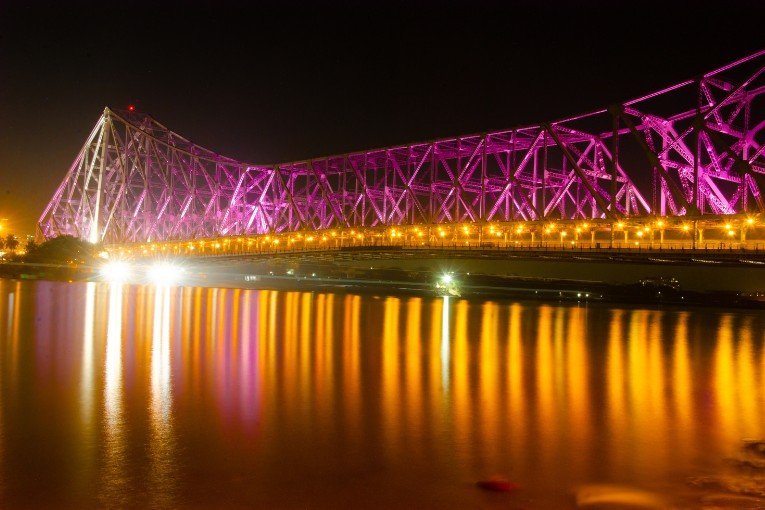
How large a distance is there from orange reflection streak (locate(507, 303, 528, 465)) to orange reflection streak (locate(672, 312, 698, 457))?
1996 mm

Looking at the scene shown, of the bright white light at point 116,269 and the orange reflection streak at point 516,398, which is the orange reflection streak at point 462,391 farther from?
the bright white light at point 116,269

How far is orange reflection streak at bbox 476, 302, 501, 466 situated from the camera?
29.6 ft

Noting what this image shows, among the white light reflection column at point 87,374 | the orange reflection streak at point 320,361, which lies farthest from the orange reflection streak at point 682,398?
the white light reflection column at point 87,374

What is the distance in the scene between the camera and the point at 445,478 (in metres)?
7.74

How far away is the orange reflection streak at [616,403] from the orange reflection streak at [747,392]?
172cm

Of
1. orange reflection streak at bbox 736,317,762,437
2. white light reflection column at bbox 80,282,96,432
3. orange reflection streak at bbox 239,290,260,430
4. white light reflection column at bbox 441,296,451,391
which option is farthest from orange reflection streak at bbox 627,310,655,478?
white light reflection column at bbox 80,282,96,432

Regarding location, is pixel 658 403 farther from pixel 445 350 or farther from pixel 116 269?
pixel 116 269

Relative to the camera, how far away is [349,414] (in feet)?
35.3

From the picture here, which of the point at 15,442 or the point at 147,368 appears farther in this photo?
the point at 147,368

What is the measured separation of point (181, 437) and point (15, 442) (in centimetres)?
197

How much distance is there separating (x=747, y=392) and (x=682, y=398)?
1.78 metres

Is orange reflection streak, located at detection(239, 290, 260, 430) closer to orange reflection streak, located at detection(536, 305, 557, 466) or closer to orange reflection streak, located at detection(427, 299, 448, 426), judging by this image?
orange reflection streak, located at detection(427, 299, 448, 426)

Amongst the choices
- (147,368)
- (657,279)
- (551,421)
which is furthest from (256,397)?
(657,279)

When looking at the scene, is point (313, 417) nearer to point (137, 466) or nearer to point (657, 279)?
point (137, 466)
